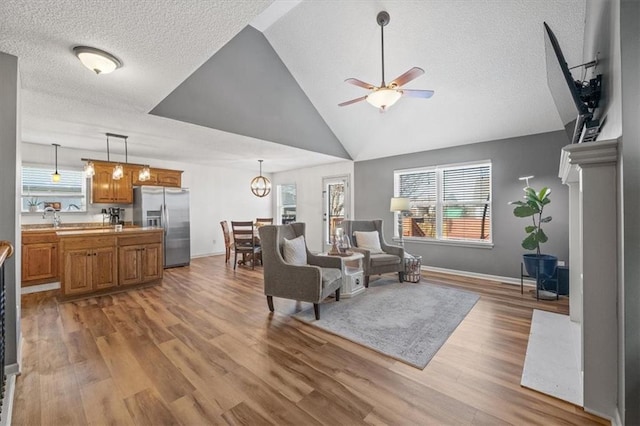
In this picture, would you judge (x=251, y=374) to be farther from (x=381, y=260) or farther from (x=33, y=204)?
(x=33, y=204)

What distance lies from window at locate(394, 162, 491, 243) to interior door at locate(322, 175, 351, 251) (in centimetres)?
151

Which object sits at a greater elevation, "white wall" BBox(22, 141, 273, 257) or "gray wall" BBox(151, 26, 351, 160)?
"gray wall" BBox(151, 26, 351, 160)

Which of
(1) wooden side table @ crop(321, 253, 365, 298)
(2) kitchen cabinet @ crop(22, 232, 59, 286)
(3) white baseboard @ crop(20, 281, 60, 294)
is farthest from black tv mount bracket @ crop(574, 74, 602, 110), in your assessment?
(3) white baseboard @ crop(20, 281, 60, 294)

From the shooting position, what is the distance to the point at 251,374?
1981 mm

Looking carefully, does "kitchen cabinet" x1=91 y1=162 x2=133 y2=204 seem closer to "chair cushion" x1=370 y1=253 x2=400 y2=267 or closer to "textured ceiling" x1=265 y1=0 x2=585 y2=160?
"textured ceiling" x1=265 y1=0 x2=585 y2=160

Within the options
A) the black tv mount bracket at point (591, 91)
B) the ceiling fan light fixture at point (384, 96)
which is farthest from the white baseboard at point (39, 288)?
the black tv mount bracket at point (591, 91)

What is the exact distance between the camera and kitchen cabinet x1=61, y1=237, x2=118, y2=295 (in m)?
3.53

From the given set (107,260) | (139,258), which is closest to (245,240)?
(139,258)

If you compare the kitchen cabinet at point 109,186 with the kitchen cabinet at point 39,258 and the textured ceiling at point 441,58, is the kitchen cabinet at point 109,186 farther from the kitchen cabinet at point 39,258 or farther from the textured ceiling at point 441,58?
the textured ceiling at point 441,58

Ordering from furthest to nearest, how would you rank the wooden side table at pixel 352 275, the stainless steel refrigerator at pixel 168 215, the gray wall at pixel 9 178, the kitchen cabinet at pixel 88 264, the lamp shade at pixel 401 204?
the stainless steel refrigerator at pixel 168 215 < the lamp shade at pixel 401 204 < the wooden side table at pixel 352 275 < the kitchen cabinet at pixel 88 264 < the gray wall at pixel 9 178

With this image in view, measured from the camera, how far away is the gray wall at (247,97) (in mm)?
3725

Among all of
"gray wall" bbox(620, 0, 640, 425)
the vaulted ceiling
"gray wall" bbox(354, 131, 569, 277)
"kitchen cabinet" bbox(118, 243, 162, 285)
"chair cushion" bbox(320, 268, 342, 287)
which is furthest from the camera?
"gray wall" bbox(354, 131, 569, 277)

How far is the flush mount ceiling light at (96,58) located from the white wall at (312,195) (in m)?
5.08

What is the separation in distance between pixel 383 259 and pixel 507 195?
2419 mm
